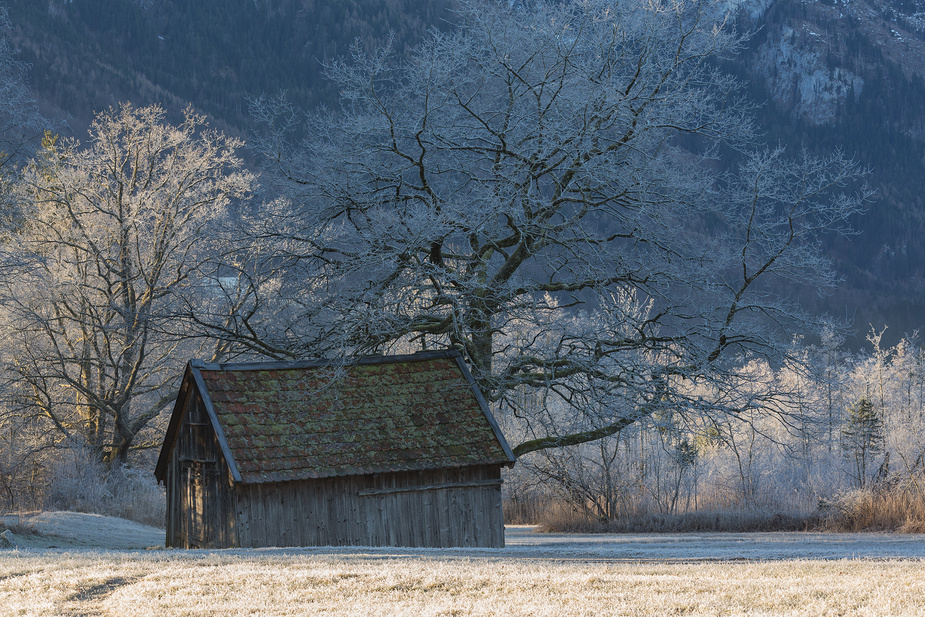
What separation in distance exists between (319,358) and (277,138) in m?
4.64

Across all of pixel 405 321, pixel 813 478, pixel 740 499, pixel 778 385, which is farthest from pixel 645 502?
pixel 405 321

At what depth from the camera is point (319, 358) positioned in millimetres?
17203

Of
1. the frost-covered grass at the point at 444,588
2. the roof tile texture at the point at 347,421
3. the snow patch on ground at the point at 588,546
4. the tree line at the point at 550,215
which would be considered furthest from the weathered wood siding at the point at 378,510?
the frost-covered grass at the point at 444,588

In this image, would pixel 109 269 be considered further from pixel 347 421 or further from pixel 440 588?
pixel 440 588

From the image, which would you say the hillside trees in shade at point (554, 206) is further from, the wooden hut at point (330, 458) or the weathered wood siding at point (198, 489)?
the weathered wood siding at point (198, 489)

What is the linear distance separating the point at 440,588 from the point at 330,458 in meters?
7.98

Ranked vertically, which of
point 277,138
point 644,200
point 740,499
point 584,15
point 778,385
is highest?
point 584,15

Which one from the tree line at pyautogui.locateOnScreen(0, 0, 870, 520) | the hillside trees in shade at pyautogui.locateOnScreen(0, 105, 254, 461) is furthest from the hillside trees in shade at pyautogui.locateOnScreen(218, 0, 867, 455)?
the hillside trees in shade at pyautogui.locateOnScreen(0, 105, 254, 461)

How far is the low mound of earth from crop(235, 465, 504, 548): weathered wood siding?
2.83 meters

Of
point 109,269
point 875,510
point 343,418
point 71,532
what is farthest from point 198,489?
point 875,510

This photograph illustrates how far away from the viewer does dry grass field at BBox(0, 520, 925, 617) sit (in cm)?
669

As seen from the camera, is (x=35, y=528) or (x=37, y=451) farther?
(x=37, y=451)

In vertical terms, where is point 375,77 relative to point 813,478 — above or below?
above

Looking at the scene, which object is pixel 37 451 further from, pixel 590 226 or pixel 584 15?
pixel 584 15
